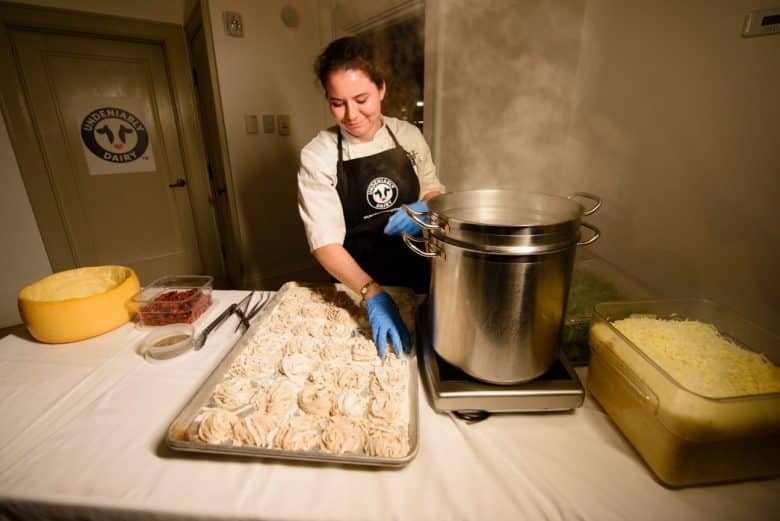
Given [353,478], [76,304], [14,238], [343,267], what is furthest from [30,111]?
[353,478]

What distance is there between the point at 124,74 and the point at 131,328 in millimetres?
3194

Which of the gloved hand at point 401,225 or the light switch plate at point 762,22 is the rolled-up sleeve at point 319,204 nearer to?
the gloved hand at point 401,225

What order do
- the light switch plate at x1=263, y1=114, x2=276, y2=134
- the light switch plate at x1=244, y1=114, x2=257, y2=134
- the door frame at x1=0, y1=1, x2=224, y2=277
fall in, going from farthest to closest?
1. the light switch plate at x1=263, y1=114, x2=276, y2=134
2. the light switch plate at x1=244, y1=114, x2=257, y2=134
3. the door frame at x1=0, y1=1, x2=224, y2=277

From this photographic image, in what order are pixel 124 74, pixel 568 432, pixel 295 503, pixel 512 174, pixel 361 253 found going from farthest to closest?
1. pixel 124 74
2. pixel 512 174
3. pixel 361 253
4. pixel 568 432
5. pixel 295 503

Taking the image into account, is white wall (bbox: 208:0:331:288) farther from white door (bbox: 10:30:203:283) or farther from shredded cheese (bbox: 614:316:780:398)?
shredded cheese (bbox: 614:316:780:398)

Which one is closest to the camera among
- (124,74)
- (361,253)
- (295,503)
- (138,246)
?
(295,503)

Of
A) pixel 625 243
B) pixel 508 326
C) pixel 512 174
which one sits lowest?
pixel 625 243

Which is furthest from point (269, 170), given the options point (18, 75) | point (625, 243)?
point (625, 243)

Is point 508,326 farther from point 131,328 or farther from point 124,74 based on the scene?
point 124,74

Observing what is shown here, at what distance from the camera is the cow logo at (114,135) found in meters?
3.11

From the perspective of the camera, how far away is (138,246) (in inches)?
141

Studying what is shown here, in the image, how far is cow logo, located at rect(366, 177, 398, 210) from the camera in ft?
5.11

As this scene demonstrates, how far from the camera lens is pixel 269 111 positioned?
10.6ft

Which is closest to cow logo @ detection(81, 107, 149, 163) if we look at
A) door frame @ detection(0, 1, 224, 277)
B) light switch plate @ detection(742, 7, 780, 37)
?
door frame @ detection(0, 1, 224, 277)
